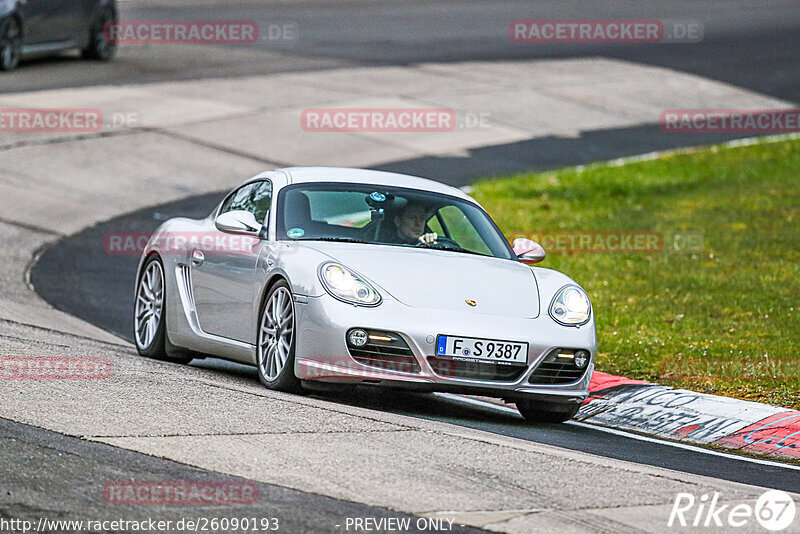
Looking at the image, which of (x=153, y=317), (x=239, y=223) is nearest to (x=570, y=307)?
(x=239, y=223)

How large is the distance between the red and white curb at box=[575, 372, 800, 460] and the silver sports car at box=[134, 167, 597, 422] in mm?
570

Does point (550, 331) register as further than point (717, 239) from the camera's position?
No

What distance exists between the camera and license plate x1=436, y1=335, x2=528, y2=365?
809cm

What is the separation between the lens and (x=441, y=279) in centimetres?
851

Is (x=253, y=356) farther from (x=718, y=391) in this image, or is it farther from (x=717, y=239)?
(x=717, y=239)

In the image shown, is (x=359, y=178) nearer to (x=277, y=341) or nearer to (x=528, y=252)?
(x=528, y=252)

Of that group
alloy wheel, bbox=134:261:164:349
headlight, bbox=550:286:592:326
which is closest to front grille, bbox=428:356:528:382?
headlight, bbox=550:286:592:326

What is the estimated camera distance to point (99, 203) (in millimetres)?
17359

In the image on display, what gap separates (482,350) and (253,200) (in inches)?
97.2

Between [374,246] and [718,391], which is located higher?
[374,246]

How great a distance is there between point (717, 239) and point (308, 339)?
932 cm

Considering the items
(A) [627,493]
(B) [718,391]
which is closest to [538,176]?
(B) [718,391]

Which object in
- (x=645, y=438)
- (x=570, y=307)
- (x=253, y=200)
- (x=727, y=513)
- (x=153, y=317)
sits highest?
(x=253, y=200)

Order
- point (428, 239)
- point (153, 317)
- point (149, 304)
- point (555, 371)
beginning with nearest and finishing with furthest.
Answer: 1. point (555, 371)
2. point (428, 239)
3. point (153, 317)
4. point (149, 304)
